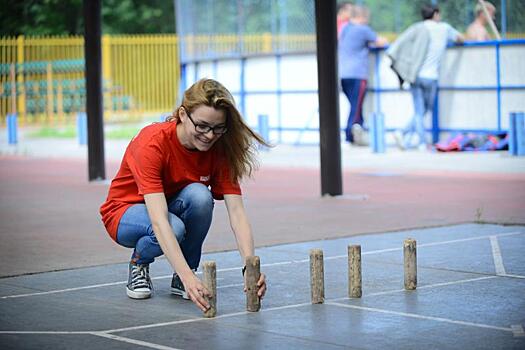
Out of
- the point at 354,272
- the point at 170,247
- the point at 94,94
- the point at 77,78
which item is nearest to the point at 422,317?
the point at 354,272

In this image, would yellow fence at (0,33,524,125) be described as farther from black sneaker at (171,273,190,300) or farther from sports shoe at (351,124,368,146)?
black sneaker at (171,273,190,300)

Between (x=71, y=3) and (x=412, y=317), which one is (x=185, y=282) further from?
(x=71, y=3)

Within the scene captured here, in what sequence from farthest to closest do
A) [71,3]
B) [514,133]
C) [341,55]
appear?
1. [71,3]
2. [341,55]
3. [514,133]

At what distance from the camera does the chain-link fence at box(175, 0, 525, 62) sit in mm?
25078

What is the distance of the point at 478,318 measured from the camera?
6539 millimetres

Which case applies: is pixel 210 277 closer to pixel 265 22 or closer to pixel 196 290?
pixel 196 290

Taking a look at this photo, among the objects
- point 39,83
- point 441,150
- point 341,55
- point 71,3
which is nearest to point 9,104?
point 39,83

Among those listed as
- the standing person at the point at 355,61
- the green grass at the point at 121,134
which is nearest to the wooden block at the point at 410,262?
the standing person at the point at 355,61

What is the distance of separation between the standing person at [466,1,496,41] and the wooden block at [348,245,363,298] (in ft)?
47.3

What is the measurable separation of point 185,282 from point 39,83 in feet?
103

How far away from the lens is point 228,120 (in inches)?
274

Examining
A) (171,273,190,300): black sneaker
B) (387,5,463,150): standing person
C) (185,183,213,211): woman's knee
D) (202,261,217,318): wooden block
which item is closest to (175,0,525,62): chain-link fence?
(387,5,463,150): standing person

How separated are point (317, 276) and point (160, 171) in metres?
1.12

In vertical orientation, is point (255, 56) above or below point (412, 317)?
above
